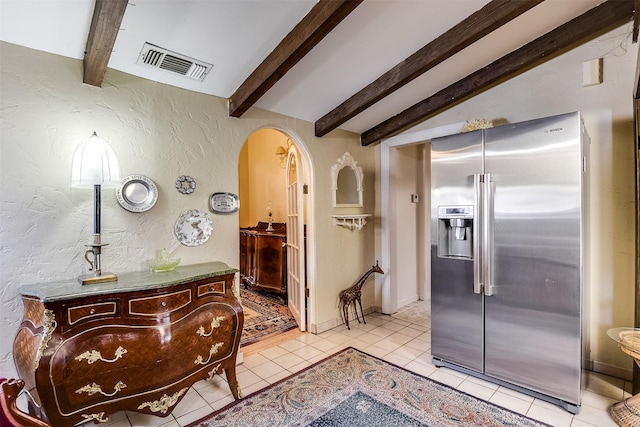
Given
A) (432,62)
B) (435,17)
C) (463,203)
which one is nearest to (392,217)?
(463,203)

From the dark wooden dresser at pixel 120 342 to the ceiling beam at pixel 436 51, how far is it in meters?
2.00

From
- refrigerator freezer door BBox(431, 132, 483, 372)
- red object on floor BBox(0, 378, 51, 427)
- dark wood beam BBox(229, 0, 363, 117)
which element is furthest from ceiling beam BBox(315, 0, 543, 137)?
red object on floor BBox(0, 378, 51, 427)

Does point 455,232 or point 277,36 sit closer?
point 277,36

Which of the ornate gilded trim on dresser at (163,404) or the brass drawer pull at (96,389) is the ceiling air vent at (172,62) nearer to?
the brass drawer pull at (96,389)

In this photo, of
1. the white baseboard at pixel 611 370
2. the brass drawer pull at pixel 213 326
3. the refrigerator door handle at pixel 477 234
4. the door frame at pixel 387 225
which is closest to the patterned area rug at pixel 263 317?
the brass drawer pull at pixel 213 326

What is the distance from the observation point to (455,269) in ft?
8.33

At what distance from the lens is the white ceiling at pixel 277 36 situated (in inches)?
69.7

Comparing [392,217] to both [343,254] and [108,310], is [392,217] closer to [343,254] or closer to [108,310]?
[343,254]

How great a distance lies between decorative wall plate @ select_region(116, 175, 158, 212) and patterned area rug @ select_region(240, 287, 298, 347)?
5.23ft

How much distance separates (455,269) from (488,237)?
1.24ft

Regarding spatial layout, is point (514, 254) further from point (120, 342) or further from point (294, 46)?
point (120, 342)

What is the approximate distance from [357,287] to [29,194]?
302 centimetres

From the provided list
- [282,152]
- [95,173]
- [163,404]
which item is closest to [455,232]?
[163,404]

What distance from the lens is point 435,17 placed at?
2.17 m
